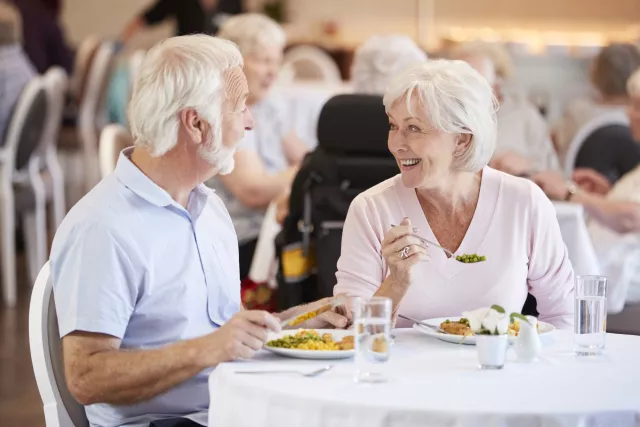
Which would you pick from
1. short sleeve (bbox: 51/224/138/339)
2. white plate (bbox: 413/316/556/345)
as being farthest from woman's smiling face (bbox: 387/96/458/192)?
short sleeve (bbox: 51/224/138/339)

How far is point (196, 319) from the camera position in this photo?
217cm

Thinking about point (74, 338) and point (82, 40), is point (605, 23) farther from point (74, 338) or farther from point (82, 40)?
point (74, 338)

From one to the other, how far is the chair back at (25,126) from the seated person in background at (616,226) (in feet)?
10.4

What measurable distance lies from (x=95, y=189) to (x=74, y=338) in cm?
30

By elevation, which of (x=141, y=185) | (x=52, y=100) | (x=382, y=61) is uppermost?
(x=382, y=61)

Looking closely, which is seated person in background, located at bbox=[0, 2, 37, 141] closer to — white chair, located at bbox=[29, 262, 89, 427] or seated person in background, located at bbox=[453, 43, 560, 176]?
seated person in background, located at bbox=[453, 43, 560, 176]

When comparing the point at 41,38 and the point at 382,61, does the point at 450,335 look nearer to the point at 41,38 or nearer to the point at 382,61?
the point at 382,61

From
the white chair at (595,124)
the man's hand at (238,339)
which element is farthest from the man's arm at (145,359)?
the white chair at (595,124)

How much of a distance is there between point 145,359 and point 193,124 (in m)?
0.47

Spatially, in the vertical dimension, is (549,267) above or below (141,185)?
below

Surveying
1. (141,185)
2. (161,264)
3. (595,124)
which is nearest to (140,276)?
(161,264)

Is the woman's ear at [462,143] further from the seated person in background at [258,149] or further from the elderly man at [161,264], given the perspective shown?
the seated person in background at [258,149]

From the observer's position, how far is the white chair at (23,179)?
19.1 ft

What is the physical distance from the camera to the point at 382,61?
14.1ft
